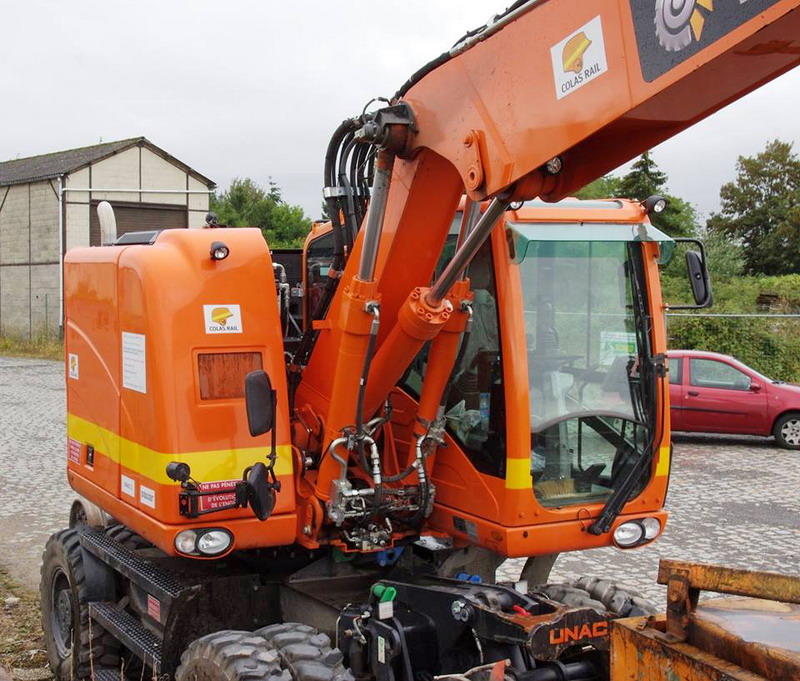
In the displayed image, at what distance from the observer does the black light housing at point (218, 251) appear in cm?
515

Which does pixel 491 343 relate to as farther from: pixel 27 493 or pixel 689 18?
pixel 27 493

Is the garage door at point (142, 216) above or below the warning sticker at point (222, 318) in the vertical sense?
above

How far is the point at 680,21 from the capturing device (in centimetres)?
305

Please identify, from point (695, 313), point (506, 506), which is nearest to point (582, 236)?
point (506, 506)

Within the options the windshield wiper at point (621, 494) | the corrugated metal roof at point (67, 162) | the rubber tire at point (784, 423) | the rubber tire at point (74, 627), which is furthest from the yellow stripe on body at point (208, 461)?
the corrugated metal roof at point (67, 162)

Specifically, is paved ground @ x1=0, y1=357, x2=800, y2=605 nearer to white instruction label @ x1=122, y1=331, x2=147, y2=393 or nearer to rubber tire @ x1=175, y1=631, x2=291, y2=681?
white instruction label @ x1=122, y1=331, x2=147, y2=393

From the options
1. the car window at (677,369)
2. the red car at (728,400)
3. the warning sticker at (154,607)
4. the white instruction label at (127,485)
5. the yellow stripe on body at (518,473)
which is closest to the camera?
the yellow stripe on body at (518,473)

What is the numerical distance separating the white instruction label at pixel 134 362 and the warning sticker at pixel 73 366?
1.05 metres

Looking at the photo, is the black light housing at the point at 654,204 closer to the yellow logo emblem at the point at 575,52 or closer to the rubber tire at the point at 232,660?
the yellow logo emblem at the point at 575,52

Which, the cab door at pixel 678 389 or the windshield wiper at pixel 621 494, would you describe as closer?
the windshield wiper at pixel 621 494

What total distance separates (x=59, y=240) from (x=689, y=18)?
116 feet

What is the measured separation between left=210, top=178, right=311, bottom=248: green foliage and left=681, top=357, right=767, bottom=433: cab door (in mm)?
37570

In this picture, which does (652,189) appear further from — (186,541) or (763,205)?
(186,541)

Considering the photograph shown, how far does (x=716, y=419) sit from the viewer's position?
16609mm
